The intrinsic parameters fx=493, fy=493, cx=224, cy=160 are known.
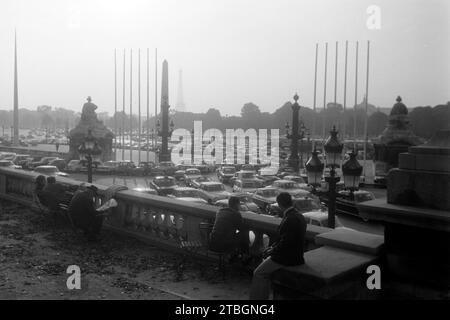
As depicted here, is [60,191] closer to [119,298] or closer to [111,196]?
[111,196]

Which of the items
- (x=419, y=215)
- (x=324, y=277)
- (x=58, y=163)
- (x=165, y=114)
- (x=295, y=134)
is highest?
(x=165, y=114)

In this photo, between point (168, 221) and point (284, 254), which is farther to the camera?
point (168, 221)

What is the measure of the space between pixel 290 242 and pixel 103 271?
3820 mm

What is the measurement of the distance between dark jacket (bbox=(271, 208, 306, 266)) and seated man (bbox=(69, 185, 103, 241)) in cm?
515

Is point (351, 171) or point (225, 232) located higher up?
point (351, 171)

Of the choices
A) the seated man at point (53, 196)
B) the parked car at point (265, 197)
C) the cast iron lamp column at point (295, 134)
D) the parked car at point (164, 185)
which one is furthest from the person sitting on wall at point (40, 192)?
the cast iron lamp column at point (295, 134)

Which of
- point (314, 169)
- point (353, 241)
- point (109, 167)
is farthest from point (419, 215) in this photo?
point (109, 167)

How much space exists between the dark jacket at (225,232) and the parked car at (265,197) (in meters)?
21.1

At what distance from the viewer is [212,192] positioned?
3075 centimetres

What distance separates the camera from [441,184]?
5219mm

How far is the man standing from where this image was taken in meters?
5.10

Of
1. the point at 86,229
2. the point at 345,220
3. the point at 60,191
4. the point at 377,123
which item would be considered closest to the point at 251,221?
the point at 86,229

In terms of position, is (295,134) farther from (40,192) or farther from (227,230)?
(227,230)

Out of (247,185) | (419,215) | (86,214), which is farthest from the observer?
(247,185)
